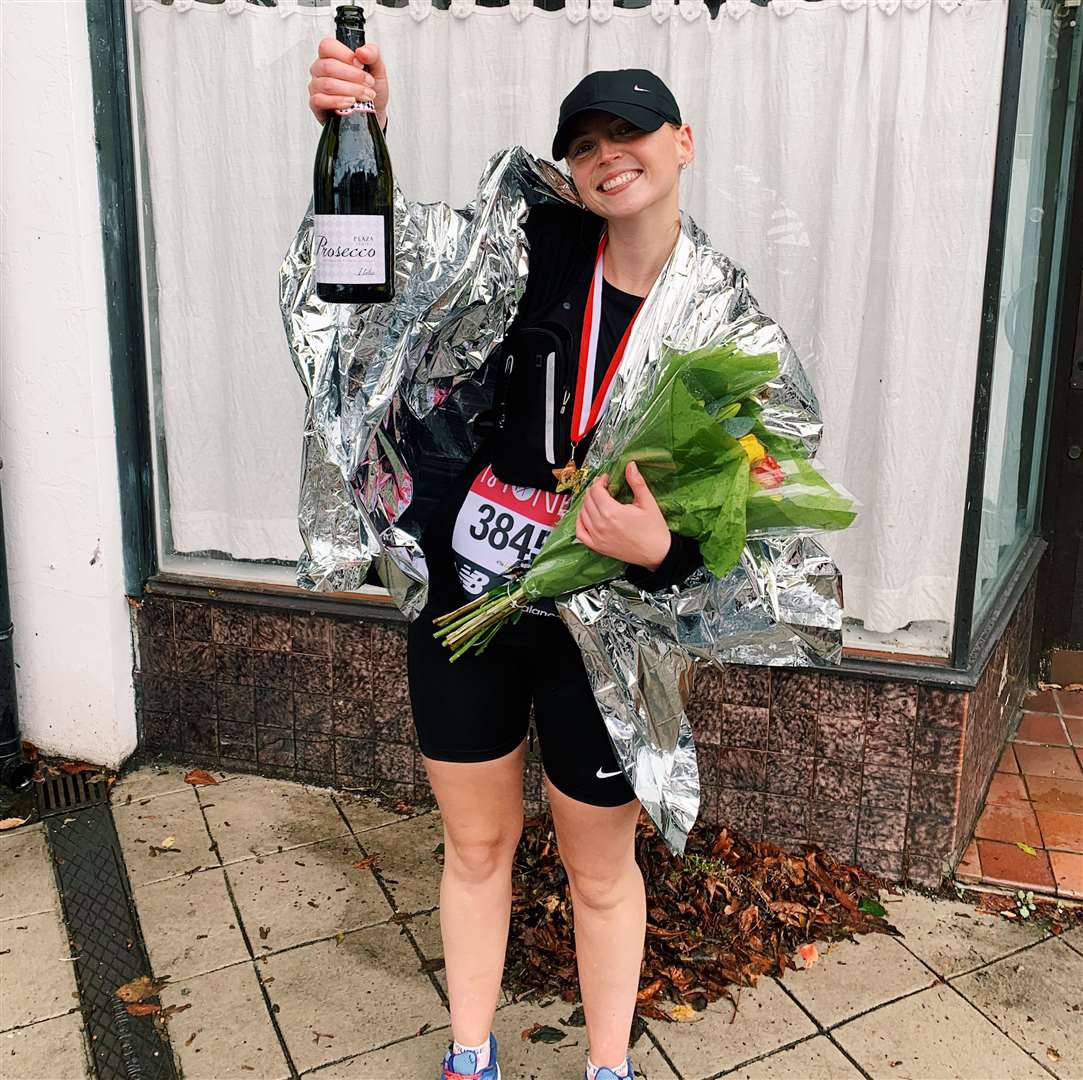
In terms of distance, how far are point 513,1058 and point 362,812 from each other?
125cm

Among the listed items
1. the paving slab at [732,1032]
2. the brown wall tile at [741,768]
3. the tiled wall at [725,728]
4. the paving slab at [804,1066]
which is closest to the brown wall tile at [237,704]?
the tiled wall at [725,728]

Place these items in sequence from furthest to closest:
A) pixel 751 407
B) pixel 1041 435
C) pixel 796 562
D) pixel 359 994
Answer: pixel 1041 435
pixel 359 994
pixel 796 562
pixel 751 407

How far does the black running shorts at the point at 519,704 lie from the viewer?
2238 mm

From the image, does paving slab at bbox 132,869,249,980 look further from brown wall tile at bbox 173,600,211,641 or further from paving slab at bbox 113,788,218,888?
brown wall tile at bbox 173,600,211,641

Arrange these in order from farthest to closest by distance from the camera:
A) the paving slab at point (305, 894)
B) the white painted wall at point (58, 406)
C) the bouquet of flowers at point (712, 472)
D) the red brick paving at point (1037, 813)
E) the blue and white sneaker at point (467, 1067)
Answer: the white painted wall at point (58, 406) → the red brick paving at point (1037, 813) → the paving slab at point (305, 894) → the blue and white sneaker at point (467, 1067) → the bouquet of flowers at point (712, 472)

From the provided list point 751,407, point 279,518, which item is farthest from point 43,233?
point 751,407

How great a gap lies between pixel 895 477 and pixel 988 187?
0.82 m

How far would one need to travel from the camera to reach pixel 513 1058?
2738 millimetres

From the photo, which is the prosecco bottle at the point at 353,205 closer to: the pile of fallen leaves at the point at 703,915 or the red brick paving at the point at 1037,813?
the pile of fallen leaves at the point at 703,915

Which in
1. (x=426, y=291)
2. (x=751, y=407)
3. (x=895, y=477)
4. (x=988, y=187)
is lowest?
(x=895, y=477)

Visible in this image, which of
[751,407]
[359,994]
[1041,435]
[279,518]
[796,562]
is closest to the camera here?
[751,407]

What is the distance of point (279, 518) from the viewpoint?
397 centimetres

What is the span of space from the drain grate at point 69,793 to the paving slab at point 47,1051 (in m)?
1.05

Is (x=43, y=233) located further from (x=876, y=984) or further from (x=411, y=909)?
(x=876, y=984)
